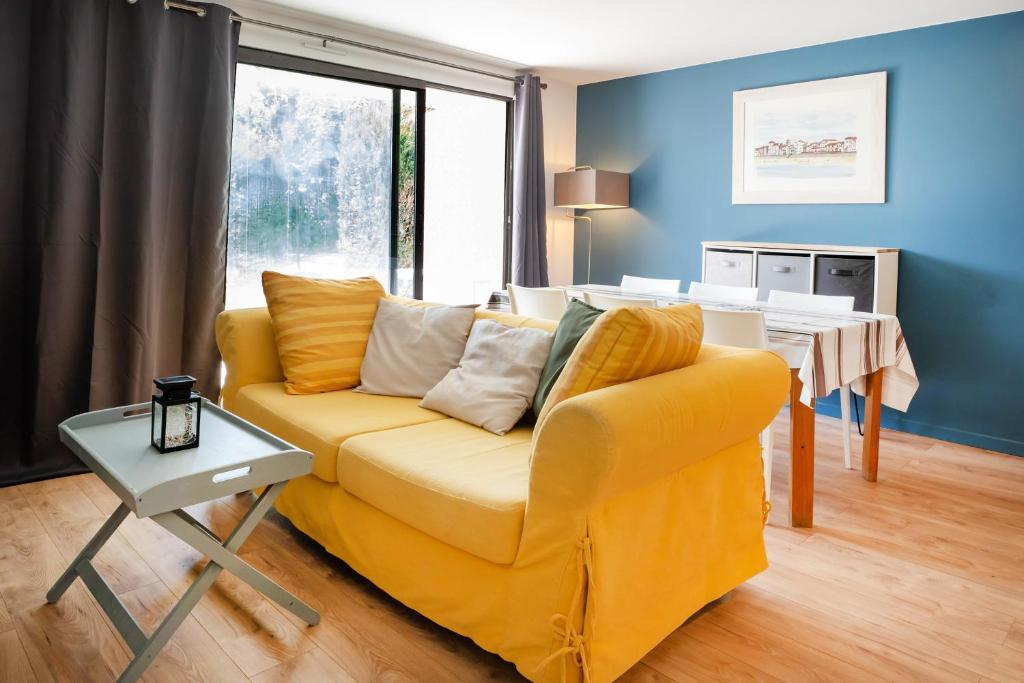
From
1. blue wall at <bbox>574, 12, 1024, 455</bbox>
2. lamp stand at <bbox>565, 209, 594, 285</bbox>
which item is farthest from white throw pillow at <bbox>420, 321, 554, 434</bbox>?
lamp stand at <bbox>565, 209, 594, 285</bbox>

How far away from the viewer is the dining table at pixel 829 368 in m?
2.73

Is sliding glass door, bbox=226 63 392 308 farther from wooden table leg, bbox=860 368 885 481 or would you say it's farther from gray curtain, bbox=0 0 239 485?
wooden table leg, bbox=860 368 885 481

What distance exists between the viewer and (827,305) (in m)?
3.50

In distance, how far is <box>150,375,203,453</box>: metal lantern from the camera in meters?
1.96

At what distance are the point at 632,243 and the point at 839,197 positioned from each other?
5.33 feet

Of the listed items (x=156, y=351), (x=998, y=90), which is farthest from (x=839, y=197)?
(x=156, y=351)

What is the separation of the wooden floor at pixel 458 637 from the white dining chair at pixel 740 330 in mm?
360

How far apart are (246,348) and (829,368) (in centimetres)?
230

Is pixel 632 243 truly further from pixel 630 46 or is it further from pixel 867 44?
pixel 867 44

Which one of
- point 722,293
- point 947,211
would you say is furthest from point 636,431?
point 947,211

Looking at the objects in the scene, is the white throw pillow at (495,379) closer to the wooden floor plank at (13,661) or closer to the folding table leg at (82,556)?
the folding table leg at (82,556)

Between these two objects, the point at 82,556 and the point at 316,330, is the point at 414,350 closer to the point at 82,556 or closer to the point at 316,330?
the point at 316,330

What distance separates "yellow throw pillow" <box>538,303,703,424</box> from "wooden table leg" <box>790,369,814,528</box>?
1130 millimetres

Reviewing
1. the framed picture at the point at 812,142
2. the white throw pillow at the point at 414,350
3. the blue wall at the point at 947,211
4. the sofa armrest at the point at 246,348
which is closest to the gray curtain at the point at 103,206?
the sofa armrest at the point at 246,348
